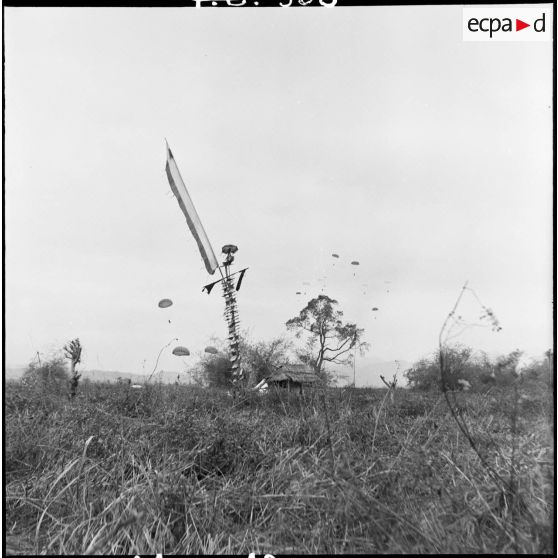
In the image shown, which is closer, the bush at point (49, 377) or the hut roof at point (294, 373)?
the bush at point (49, 377)

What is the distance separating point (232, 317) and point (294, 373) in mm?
1872

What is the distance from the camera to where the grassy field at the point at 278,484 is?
8.33 ft

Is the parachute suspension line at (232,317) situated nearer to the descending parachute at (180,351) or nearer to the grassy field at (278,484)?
the descending parachute at (180,351)

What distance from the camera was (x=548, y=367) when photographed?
2855 millimetres

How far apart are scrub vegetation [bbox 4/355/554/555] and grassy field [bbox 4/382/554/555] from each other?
0.04 ft

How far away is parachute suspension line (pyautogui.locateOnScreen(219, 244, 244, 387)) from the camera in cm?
841

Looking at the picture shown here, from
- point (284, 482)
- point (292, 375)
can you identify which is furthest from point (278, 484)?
point (292, 375)

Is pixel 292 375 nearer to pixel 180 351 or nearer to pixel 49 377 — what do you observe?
pixel 180 351

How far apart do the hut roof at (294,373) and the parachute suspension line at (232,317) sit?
70 centimetres

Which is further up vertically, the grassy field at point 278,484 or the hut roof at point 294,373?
the grassy field at point 278,484

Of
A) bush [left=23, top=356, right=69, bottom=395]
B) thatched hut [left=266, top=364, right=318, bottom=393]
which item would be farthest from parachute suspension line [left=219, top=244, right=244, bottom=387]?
bush [left=23, top=356, right=69, bottom=395]

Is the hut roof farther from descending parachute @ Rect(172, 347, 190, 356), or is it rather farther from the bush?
the bush

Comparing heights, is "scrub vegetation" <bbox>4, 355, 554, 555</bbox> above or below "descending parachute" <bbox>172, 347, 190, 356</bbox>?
below

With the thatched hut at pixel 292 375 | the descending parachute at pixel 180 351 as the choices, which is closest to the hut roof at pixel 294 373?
the thatched hut at pixel 292 375
